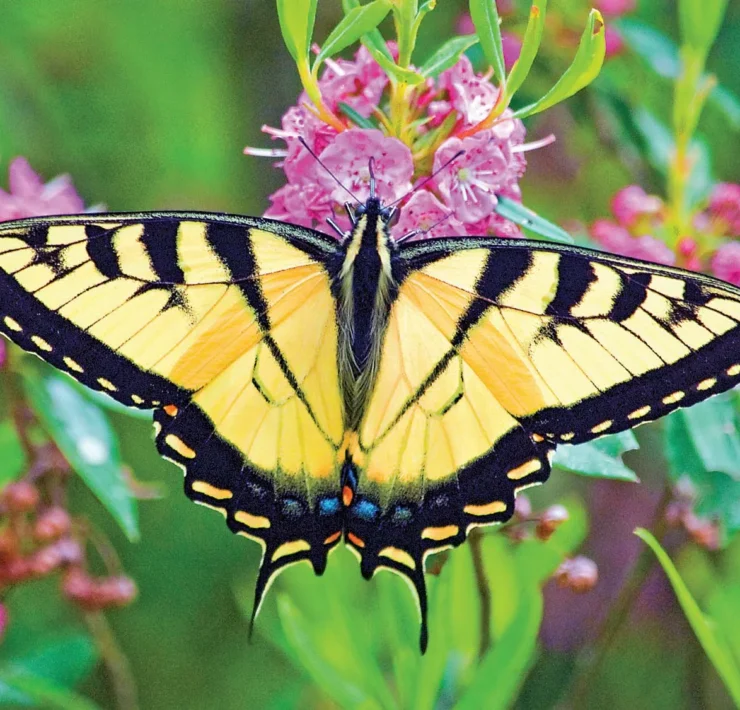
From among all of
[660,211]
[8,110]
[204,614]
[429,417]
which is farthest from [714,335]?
[8,110]

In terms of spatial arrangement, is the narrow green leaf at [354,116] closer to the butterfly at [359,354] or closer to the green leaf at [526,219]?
the butterfly at [359,354]

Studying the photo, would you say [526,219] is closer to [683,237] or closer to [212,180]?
[683,237]

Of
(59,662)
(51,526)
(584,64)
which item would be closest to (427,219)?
(584,64)

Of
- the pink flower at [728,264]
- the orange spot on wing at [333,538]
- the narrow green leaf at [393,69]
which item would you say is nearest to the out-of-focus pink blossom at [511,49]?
the pink flower at [728,264]

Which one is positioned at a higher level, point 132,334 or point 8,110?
point 8,110

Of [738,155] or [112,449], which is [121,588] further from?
[738,155]

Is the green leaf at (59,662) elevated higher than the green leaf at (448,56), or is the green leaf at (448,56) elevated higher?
the green leaf at (448,56)
